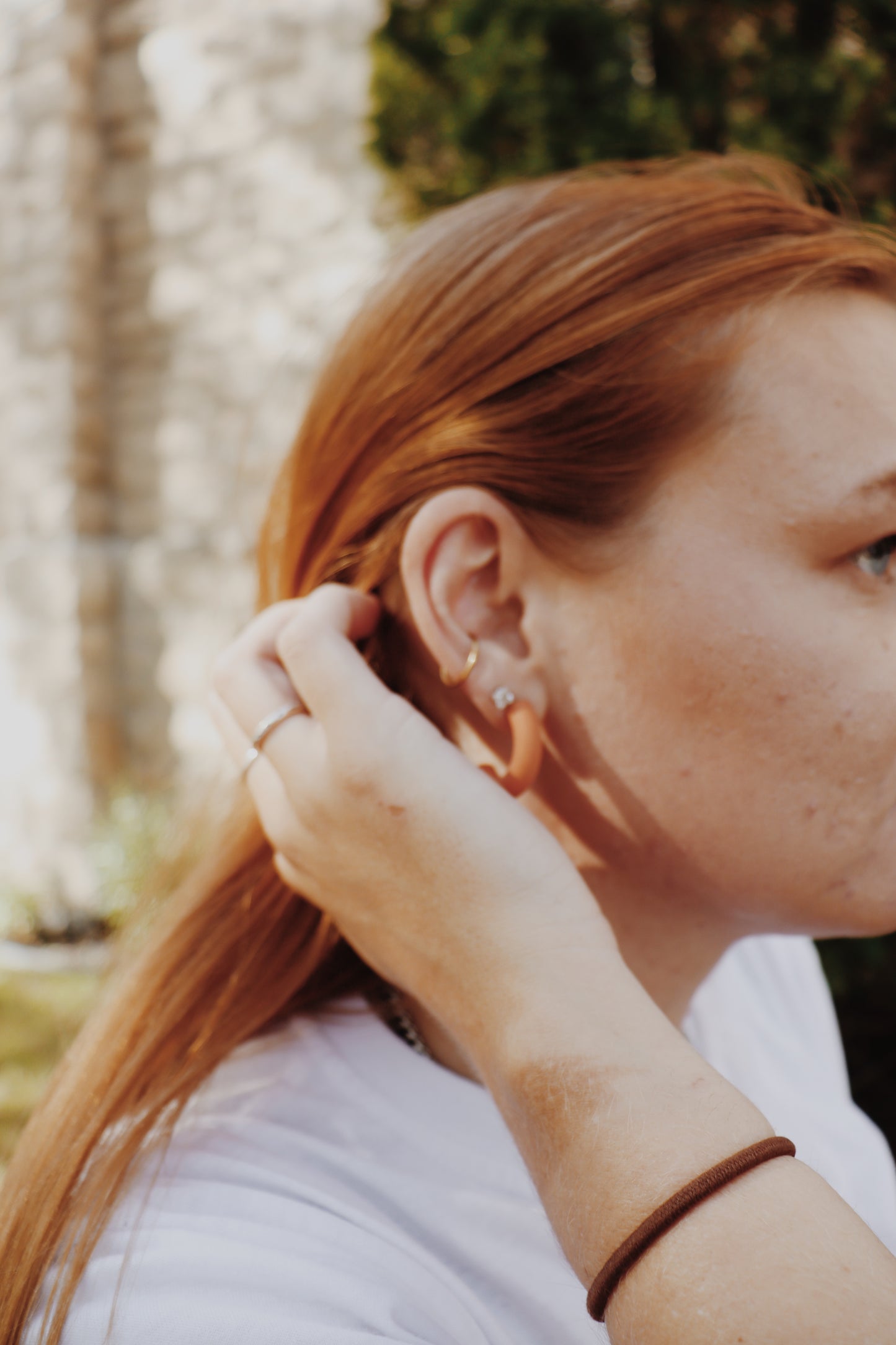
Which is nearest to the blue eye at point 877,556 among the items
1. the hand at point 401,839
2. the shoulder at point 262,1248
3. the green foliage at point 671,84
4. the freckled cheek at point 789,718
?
the freckled cheek at point 789,718

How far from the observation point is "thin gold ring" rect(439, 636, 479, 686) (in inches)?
51.1

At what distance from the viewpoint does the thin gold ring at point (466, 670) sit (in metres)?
1.30

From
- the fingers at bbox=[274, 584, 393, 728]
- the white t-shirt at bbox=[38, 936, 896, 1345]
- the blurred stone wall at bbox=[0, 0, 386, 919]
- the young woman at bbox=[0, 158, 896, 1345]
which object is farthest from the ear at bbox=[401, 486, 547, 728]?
the blurred stone wall at bbox=[0, 0, 386, 919]

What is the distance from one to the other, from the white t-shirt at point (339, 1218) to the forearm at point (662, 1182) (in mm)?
286

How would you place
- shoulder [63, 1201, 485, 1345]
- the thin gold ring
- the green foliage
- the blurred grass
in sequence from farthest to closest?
the blurred grass < the green foliage < the thin gold ring < shoulder [63, 1201, 485, 1345]

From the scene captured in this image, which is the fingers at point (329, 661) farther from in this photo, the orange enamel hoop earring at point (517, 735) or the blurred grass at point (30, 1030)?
the blurred grass at point (30, 1030)

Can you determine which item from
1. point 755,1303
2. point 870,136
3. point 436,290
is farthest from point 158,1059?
point 870,136

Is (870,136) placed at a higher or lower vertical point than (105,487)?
higher

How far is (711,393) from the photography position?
1258 mm

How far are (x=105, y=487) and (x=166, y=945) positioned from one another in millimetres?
4818

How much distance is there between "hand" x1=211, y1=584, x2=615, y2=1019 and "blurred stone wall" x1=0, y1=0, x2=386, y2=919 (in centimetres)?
413

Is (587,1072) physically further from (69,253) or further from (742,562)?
(69,253)

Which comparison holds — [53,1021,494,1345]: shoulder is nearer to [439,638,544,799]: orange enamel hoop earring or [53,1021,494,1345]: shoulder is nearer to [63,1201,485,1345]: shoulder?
[63,1201,485,1345]: shoulder

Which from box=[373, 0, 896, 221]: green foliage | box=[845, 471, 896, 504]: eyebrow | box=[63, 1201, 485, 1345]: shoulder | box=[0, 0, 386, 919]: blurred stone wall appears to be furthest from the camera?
box=[0, 0, 386, 919]: blurred stone wall
